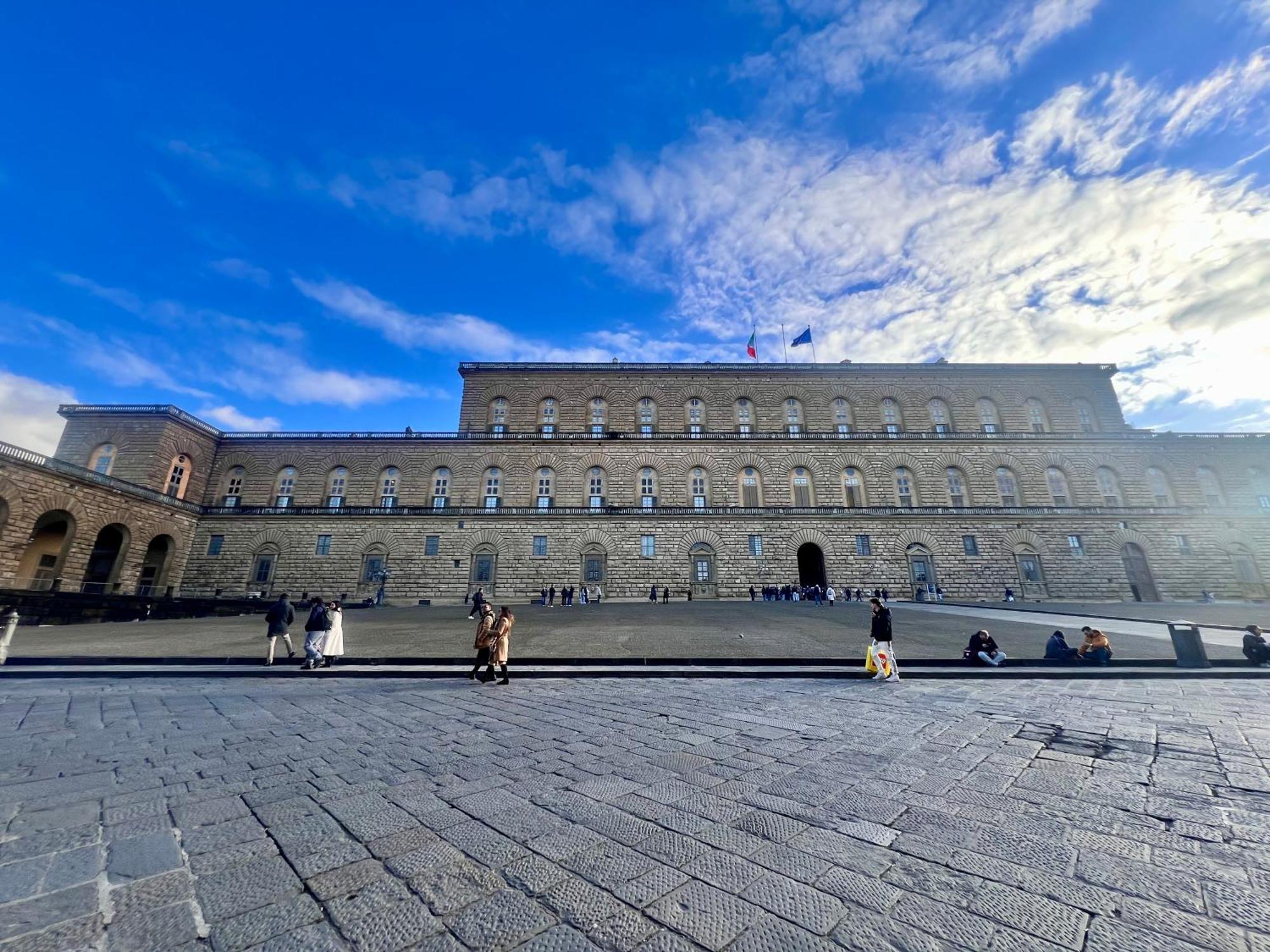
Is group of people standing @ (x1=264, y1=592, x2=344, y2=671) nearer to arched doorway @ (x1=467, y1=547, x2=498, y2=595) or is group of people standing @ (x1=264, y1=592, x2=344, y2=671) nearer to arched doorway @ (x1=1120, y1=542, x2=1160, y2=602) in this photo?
arched doorway @ (x1=467, y1=547, x2=498, y2=595)

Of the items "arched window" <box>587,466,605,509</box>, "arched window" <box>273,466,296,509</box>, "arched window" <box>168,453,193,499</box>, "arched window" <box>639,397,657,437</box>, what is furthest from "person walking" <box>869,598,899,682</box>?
"arched window" <box>168,453,193,499</box>

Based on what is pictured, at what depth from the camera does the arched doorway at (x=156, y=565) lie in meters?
23.4

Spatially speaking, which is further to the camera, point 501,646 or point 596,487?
point 596,487

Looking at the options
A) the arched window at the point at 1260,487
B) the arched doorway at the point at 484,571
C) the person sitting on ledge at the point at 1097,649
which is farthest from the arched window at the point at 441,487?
the arched window at the point at 1260,487

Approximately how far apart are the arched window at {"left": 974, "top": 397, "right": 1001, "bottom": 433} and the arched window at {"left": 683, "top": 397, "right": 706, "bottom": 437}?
619 inches

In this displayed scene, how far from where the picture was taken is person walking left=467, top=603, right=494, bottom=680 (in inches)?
291

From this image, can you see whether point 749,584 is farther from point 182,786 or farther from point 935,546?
point 182,786

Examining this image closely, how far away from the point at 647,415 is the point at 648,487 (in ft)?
15.2

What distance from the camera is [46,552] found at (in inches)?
872

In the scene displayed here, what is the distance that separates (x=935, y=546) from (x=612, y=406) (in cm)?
1859

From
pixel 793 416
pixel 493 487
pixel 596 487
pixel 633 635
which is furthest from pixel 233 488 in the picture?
pixel 793 416

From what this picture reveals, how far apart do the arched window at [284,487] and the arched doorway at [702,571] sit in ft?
71.8

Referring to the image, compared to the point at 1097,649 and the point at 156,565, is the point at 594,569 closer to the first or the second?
the point at 1097,649

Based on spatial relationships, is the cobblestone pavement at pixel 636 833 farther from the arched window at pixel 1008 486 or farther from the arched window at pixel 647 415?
the arched window at pixel 1008 486
